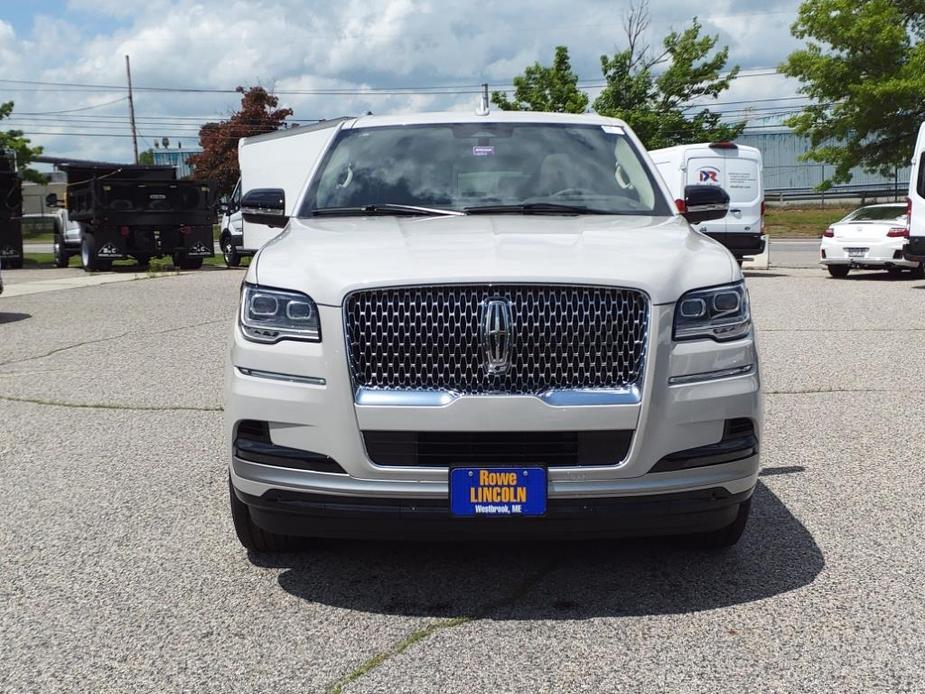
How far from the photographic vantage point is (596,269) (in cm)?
382

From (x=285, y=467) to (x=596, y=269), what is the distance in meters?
1.27

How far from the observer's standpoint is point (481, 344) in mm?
3756

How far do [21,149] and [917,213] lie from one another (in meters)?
46.5

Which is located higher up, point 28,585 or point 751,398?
point 751,398

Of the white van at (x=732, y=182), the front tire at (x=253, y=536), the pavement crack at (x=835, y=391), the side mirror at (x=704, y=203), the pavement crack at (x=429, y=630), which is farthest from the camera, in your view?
the white van at (x=732, y=182)

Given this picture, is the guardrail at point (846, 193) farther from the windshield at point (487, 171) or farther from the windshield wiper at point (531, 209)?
the windshield wiper at point (531, 209)

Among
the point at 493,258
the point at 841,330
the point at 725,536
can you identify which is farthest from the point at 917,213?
the point at 493,258

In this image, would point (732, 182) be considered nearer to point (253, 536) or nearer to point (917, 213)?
point (917, 213)

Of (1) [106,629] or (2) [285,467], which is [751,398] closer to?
(2) [285,467]

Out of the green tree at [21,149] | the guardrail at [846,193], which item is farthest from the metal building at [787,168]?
the green tree at [21,149]

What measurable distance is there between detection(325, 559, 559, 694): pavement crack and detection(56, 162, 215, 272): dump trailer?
21463mm

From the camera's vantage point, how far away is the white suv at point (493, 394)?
3.73 meters

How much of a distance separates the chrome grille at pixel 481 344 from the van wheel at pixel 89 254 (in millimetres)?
21803

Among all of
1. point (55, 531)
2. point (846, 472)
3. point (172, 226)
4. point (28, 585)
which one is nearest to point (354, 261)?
point (28, 585)
